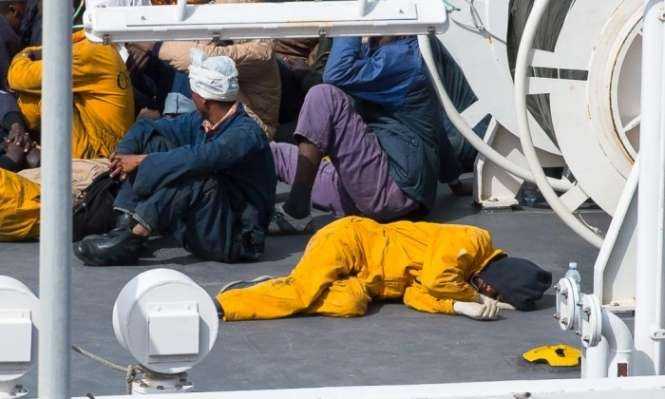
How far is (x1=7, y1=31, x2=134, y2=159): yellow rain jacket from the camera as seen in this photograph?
7289 millimetres

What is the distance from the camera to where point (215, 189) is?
634cm

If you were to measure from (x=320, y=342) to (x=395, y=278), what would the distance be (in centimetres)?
56

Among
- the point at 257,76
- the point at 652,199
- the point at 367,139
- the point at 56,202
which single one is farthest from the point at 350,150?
the point at 56,202

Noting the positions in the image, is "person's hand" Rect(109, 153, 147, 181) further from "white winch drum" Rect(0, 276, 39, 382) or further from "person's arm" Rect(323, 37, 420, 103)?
"white winch drum" Rect(0, 276, 39, 382)

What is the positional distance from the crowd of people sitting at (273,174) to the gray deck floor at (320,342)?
88 mm

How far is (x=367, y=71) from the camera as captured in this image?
6.92 meters

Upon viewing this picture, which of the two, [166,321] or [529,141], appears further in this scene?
[529,141]

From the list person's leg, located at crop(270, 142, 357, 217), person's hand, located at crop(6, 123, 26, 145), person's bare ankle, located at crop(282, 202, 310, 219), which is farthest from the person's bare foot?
person's hand, located at crop(6, 123, 26, 145)

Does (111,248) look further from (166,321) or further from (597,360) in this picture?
(166,321)

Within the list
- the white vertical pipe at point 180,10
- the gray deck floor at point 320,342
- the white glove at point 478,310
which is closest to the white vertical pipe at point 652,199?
the gray deck floor at point 320,342

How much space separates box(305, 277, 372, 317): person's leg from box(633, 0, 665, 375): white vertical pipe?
1.75 m

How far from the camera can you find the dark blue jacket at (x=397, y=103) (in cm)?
689

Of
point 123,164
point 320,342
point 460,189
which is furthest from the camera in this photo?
point 460,189

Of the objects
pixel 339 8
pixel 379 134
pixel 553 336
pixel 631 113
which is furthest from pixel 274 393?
pixel 379 134
